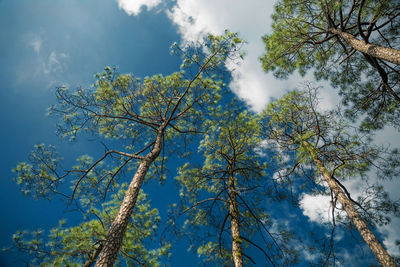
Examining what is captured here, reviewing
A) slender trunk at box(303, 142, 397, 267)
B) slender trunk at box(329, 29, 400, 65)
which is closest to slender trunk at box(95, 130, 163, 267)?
slender trunk at box(303, 142, 397, 267)

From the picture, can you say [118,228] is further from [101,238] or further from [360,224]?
[360,224]

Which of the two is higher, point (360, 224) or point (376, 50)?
point (376, 50)

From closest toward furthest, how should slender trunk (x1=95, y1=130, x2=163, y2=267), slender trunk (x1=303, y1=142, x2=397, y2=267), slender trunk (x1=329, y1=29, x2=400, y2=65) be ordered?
slender trunk (x1=95, y1=130, x2=163, y2=267) → slender trunk (x1=303, y1=142, x2=397, y2=267) → slender trunk (x1=329, y1=29, x2=400, y2=65)

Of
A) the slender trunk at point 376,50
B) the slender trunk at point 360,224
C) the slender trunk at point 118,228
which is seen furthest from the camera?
the slender trunk at point 376,50

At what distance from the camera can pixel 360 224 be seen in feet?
14.2

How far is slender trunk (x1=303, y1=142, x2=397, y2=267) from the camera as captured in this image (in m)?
3.67

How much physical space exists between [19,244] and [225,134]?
518cm

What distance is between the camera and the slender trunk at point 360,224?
12.1ft

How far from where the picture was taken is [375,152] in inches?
186

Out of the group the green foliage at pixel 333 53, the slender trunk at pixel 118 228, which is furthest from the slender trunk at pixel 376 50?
the slender trunk at pixel 118 228

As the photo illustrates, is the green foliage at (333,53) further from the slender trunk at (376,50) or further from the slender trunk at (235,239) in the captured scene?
the slender trunk at (235,239)

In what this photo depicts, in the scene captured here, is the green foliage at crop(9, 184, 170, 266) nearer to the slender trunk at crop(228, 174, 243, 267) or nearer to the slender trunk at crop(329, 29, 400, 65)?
the slender trunk at crop(228, 174, 243, 267)

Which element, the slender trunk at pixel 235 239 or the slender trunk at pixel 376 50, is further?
the slender trunk at pixel 376 50

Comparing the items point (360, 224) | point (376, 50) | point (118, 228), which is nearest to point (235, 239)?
point (118, 228)
